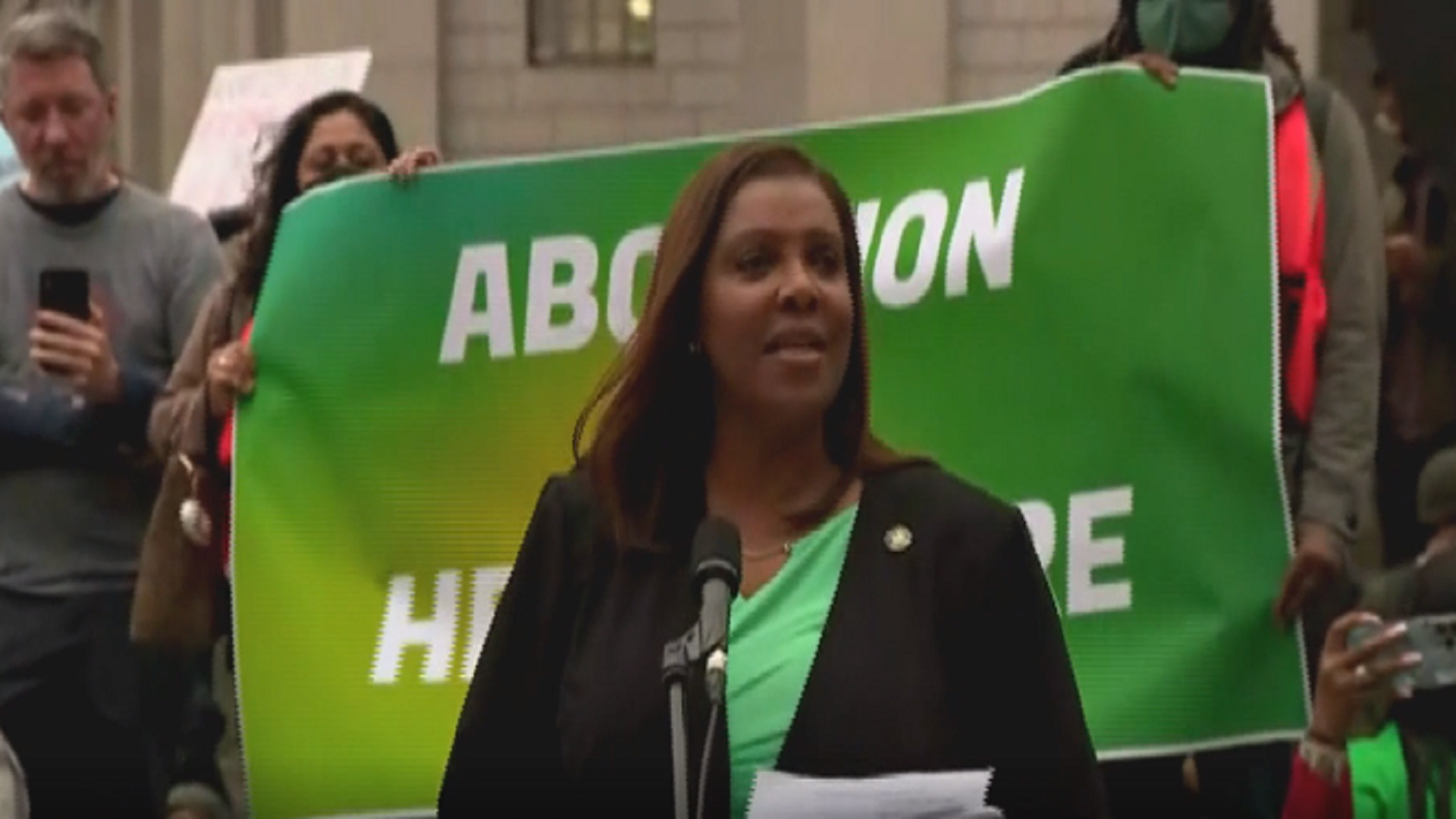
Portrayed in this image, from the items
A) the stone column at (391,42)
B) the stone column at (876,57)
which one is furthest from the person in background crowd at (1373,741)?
the stone column at (391,42)

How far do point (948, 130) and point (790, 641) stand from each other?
228 centimetres

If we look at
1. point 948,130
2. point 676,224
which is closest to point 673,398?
point 676,224

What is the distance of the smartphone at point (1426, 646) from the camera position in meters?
5.60

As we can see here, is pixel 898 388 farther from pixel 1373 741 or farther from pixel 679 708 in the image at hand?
pixel 679 708

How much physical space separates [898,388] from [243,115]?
414 centimetres

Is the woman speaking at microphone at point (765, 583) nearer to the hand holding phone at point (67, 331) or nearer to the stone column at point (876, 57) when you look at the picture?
Result: the hand holding phone at point (67, 331)

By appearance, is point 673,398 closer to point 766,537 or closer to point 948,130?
point 766,537

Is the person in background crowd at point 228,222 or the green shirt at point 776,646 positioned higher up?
the person in background crowd at point 228,222

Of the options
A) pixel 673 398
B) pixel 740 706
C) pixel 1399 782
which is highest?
pixel 673 398

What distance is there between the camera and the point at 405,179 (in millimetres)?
6801

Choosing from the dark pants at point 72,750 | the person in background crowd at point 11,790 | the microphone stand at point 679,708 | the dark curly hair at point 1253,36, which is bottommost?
the dark pants at point 72,750

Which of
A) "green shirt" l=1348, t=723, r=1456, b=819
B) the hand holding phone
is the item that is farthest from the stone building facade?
"green shirt" l=1348, t=723, r=1456, b=819

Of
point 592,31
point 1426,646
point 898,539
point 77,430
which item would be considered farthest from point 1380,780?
point 592,31

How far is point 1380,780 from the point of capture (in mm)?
5660
